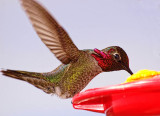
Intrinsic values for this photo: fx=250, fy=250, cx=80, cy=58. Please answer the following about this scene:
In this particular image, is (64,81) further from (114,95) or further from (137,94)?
(137,94)

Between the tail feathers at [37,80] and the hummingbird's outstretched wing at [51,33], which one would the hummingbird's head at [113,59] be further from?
the tail feathers at [37,80]

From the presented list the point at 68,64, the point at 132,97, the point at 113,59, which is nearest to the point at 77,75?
the point at 68,64

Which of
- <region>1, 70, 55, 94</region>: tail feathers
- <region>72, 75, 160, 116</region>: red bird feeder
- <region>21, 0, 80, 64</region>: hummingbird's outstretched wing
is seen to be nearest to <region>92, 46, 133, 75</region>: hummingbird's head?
<region>21, 0, 80, 64</region>: hummingbird's outstretched wing

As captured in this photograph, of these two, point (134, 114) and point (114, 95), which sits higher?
point (114, 95)

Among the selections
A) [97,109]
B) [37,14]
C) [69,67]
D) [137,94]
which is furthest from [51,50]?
[137,94]

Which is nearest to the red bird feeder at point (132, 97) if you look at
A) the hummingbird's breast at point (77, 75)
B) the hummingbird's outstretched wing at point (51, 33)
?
the hummingbird's breast at point (77, 75)
